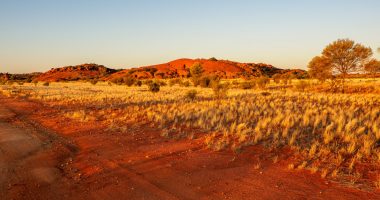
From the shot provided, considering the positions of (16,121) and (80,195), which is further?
(16,121)

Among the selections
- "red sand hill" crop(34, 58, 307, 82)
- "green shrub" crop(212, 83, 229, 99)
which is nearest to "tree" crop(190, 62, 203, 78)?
"green shrub" crop(212, 83, 229, 99)

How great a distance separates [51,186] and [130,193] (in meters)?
1.67

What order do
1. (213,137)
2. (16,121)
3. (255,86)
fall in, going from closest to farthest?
(213,137), (16,121), (255,86)

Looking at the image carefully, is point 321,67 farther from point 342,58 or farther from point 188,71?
point 188,71

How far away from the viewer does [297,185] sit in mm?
5918

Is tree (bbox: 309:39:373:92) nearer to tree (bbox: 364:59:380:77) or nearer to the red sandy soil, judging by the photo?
tree (bbox: 364:59:380:77)

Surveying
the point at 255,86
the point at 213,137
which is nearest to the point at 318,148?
the point at 213,137

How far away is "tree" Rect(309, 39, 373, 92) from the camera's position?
30.6m

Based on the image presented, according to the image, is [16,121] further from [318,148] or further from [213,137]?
[318,148]

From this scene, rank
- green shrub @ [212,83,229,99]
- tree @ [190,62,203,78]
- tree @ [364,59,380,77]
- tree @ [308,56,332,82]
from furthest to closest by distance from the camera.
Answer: tree @ [190,62,203,78] < tree @ [308,56,332,82] < tree @ [364,59,380,77] < green shrub @ [212,83,229,99]

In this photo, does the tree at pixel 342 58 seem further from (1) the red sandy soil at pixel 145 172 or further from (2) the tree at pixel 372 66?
(1) the red sandy soil at pixel 145 172

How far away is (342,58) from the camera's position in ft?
102

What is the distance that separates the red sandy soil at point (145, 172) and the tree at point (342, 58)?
88.7 feet

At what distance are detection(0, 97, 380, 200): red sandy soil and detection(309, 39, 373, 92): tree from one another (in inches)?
1065
